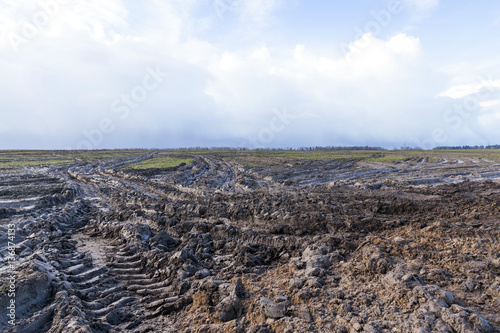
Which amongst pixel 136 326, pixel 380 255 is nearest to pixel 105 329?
pixel 136 326

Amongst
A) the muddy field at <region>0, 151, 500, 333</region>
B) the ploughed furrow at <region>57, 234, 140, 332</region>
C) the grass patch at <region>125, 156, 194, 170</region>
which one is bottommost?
the ploughed furrow at <region>57, 234, 140, 332</region>

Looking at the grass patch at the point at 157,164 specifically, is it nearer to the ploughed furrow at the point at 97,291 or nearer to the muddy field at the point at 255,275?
the muddy field at the point at 255,275

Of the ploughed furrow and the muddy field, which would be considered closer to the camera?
the muddy field

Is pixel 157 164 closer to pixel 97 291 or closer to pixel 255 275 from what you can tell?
pixel 97 291

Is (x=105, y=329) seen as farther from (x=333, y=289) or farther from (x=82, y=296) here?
(x=333, y=289)

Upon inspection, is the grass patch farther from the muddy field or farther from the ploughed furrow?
the ploughed furrow

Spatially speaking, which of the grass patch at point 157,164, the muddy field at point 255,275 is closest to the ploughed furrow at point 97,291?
the muddy field at point 255,275

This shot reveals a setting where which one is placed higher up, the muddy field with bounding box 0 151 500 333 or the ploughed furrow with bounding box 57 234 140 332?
the muddy field with bounding box 0 151 500 333

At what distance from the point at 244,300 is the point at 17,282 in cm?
475

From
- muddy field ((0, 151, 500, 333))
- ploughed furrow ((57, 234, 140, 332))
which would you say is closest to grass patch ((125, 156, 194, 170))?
muddy field ((0, 151, 500, 333))

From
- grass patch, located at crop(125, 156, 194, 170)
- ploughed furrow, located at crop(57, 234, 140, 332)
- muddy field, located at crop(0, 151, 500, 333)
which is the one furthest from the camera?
grass patch, located at crop(125, 156, 194, 170)

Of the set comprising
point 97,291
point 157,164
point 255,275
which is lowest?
point 97,291


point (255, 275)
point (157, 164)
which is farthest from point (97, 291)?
point (157, 164)

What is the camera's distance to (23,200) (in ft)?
52.3
